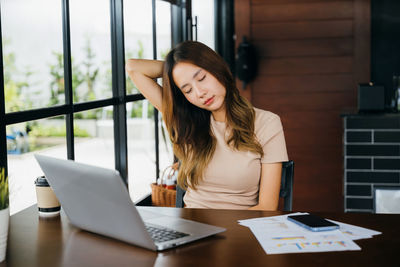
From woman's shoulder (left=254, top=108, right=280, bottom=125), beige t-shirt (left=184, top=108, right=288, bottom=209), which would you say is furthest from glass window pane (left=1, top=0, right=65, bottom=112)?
woman's shoulder (left=254, top=108, right=280, bottom=125)

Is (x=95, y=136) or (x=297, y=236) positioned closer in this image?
(x=297, y=236)

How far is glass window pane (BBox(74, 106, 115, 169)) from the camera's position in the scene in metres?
2.63

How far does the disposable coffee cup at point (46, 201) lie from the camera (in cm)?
175

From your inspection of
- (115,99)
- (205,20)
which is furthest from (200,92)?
(205,20)

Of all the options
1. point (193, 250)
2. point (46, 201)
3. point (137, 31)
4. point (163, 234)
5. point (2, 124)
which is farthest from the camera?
point (137, 31)

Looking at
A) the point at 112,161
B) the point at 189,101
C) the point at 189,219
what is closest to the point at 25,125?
the point at 189,101

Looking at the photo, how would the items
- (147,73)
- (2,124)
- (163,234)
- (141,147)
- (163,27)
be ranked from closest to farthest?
1. (163,234)
2. (2,124)
3. (147,73)
4. (141,147)
5. (163,27)

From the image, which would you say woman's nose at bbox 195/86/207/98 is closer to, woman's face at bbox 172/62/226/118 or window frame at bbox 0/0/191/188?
woman's face at bbox 172/62/226/118

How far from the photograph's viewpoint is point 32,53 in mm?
2168

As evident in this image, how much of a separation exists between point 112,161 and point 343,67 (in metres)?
2.53

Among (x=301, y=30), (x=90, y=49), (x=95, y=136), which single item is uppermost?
(x=301, y=30)

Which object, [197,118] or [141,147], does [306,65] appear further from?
[197,118]

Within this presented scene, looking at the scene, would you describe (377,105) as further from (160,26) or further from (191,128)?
(191,128)

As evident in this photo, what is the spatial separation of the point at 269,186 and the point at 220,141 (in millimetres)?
280
